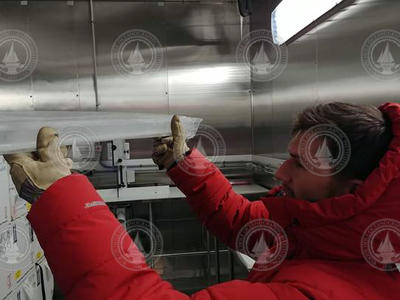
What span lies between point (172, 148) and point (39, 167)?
48 centimetres

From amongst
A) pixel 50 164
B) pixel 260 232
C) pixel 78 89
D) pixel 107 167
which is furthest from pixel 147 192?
pixel 50 164

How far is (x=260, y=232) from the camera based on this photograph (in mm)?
991

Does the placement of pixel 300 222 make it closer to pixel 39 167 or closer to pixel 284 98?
pixel 39 167

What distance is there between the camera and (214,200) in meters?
1.02

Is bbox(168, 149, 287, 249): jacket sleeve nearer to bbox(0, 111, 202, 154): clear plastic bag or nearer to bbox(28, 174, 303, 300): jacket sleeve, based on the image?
bbox(0, 111, 202, 154): clear plastic bag

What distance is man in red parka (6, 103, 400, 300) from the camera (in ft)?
1.75

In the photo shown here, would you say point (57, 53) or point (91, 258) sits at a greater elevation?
point (57, 53)

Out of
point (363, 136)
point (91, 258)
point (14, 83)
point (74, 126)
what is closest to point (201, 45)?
point (14, 83)

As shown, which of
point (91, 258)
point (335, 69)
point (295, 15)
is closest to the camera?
point (91, 258)

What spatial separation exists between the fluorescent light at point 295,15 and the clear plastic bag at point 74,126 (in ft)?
4.38

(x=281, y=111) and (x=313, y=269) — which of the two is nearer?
(x=313, y=269)

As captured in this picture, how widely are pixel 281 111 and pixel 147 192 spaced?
148 centimetres

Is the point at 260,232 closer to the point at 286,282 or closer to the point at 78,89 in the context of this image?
the point at 286,282

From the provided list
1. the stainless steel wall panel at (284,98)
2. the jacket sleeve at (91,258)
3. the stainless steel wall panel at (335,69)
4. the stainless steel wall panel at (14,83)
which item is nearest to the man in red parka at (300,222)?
the jacket sleeve at (91,258)
